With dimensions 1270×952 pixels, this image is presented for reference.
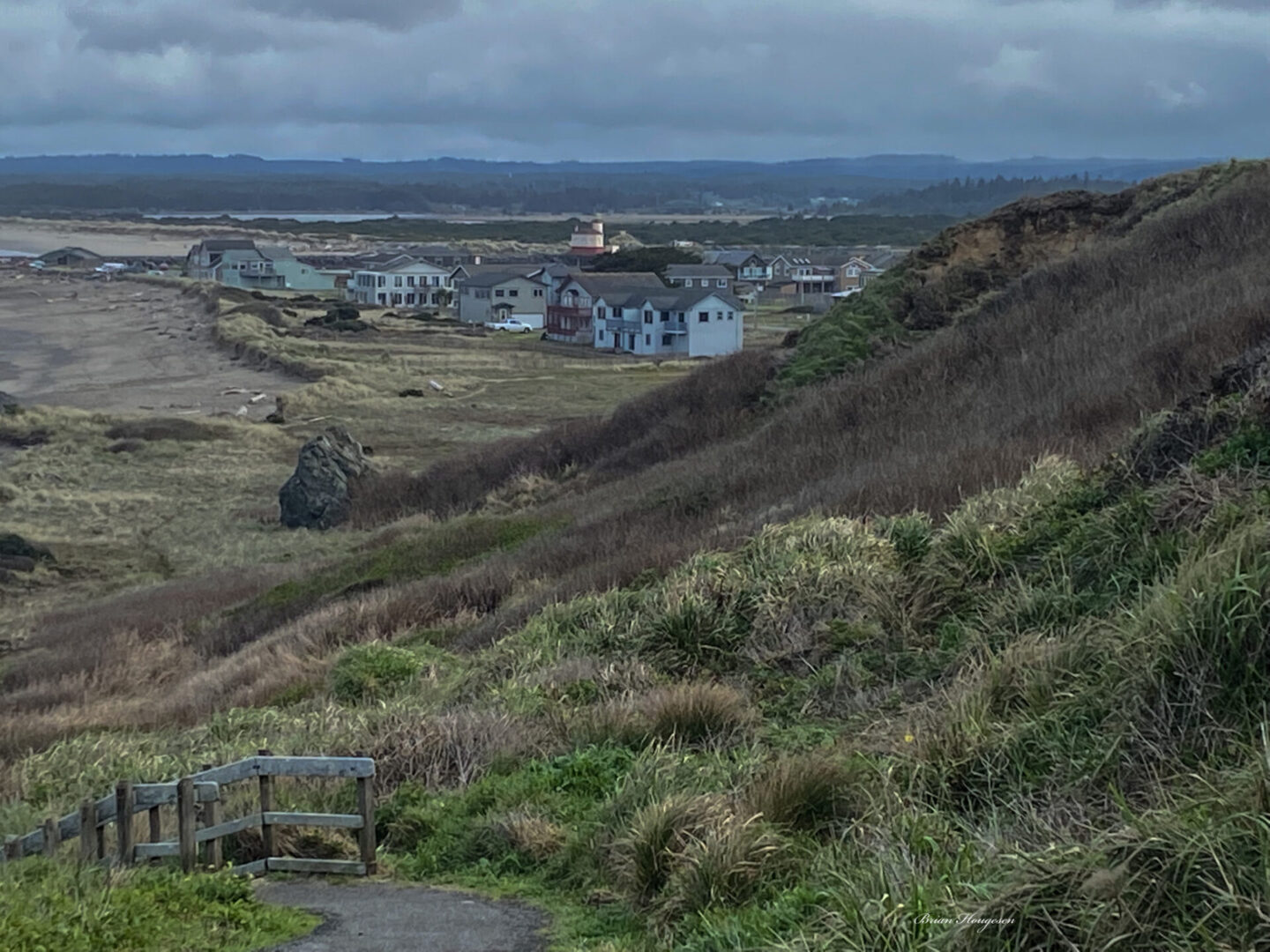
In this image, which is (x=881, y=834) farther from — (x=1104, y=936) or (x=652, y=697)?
(x=652, y=697)

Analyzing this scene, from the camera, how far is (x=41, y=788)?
10.7 meters

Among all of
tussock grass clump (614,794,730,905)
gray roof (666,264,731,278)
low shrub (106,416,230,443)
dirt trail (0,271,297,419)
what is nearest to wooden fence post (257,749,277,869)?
tussock grass clump (614,794,730,905)

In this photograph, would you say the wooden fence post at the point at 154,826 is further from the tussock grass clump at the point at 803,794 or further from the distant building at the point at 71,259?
the distant building at the point at 71,259

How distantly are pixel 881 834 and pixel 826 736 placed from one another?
2.11 meters

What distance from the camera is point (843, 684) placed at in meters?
9.16

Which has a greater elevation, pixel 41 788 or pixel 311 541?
pixel 41 788

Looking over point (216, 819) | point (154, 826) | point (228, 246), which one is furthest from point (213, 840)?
point (228, 246)

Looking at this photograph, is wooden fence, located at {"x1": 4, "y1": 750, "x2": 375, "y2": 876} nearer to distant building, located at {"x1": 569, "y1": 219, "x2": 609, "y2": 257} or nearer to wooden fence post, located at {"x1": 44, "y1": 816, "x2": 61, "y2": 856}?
wooden fence post, located at {"x1": 44, "y1": 816, "x2": 61, "y2": 856}

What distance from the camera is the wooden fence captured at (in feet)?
24.4

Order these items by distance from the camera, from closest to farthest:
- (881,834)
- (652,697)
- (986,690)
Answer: (881,834), (986,690), (652,697)

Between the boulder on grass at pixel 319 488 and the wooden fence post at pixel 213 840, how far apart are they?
26292 millimetres

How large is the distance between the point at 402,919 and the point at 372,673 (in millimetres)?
5727

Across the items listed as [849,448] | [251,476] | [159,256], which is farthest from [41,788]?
[159,256]

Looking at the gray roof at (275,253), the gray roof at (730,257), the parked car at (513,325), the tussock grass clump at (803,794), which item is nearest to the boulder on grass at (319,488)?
the tussock grass clump at (803,794)
